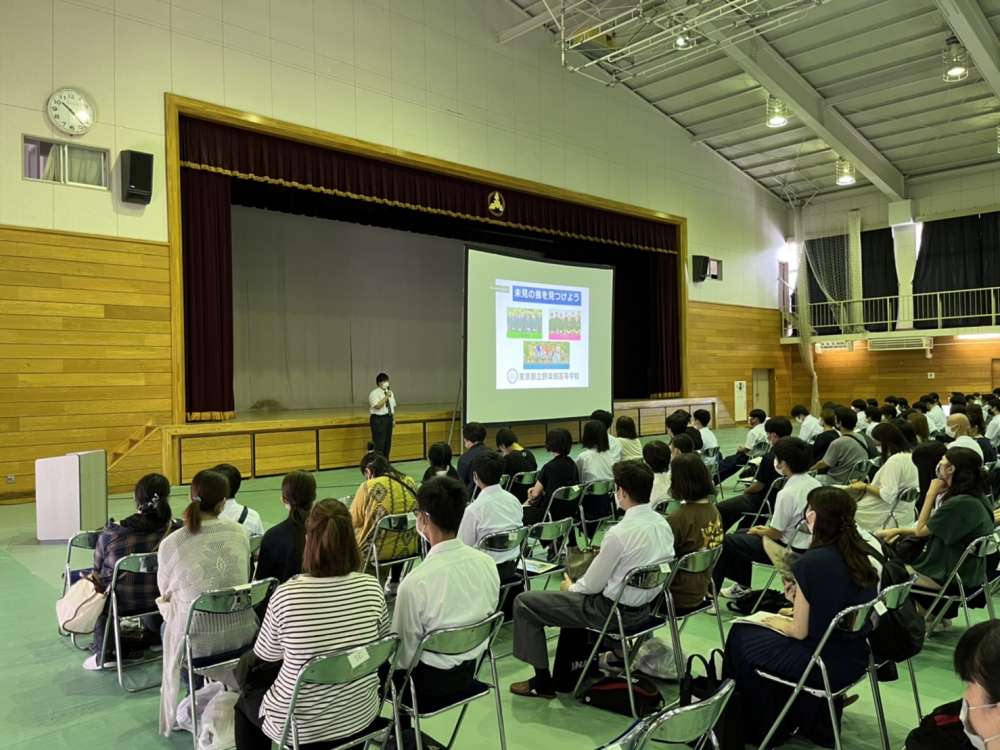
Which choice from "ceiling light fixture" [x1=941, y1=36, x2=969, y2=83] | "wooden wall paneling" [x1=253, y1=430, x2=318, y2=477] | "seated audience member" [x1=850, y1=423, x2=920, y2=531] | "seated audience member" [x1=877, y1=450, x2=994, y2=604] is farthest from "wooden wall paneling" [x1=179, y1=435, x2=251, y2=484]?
"ceiling light fixture" [x1=941, y1=36, x2=969, y2=83]

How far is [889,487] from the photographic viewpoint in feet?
15.5

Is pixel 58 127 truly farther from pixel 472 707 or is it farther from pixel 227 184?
pixel 472 707

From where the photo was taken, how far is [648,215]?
1549 cm

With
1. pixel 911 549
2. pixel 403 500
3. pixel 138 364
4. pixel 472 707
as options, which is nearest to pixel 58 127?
pixel 138 364

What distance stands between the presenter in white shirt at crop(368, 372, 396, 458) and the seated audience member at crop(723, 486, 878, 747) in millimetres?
8306

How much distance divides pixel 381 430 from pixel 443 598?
335 inches

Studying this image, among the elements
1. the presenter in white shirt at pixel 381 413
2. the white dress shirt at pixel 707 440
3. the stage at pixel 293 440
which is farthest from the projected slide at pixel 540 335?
the white dress shirt at pixel 707 440

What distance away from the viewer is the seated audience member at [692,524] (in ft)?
10.9

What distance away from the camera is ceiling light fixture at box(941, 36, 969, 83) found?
11.1m

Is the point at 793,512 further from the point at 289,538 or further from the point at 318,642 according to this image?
the point at 318,642

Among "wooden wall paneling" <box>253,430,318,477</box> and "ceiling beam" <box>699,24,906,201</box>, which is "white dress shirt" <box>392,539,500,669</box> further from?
"ceiling beam" <box>699,24,906,201</box>

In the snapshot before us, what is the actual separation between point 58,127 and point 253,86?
2547mm

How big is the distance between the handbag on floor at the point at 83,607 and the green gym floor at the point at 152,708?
24 cm

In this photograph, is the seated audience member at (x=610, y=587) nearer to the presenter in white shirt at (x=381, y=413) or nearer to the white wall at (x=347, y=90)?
the presenter in white shirt at (x=381, y=413)
